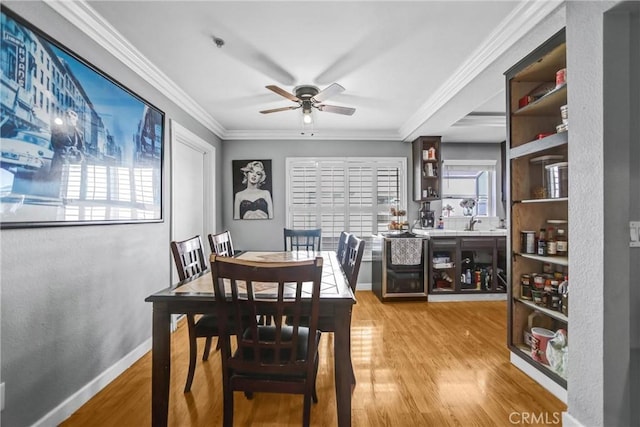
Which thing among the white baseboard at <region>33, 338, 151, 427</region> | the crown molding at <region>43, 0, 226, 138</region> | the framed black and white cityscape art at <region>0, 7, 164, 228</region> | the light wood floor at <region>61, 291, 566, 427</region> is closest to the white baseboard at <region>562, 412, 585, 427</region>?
the light wood floor at <region>61, 291, 566, 427</region>


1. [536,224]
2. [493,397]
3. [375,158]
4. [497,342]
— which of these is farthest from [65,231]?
[375,158]

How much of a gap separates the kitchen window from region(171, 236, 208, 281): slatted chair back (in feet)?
12.4

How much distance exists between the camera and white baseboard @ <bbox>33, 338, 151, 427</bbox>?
167 centimetres

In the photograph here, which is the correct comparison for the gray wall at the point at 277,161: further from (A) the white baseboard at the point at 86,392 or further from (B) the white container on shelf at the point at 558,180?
(B) the white container on shelf at the point at 558,180

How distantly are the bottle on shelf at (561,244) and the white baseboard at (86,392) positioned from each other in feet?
10.7

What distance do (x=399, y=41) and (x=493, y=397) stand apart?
8.10 feet

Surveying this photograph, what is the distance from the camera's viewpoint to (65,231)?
5.79 ft

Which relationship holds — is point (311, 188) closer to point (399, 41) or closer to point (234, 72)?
point (234, 72)

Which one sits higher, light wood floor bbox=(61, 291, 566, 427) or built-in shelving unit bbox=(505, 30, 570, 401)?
built-in shelving unit bbox=(505, 30, 570, 401)

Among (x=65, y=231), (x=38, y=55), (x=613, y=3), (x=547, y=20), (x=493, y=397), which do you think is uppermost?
(x=547, y=20)

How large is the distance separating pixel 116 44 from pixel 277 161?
2.64m

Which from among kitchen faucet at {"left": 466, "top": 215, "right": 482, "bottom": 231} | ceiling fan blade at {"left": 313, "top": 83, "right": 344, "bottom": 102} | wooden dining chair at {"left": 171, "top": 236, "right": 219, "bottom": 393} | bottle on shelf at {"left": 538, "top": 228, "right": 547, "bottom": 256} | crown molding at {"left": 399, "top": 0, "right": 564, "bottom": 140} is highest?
crown molding at {"left": 399, "top": 0, "right": 564, "bottom": 140}

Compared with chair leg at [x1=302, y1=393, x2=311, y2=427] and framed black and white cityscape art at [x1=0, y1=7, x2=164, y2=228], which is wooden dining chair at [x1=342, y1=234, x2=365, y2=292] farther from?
framed black and white cityscape art at [x1=0, y1=7, x2=164, y2=228]

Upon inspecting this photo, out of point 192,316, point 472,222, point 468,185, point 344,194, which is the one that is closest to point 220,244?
point 192,316
